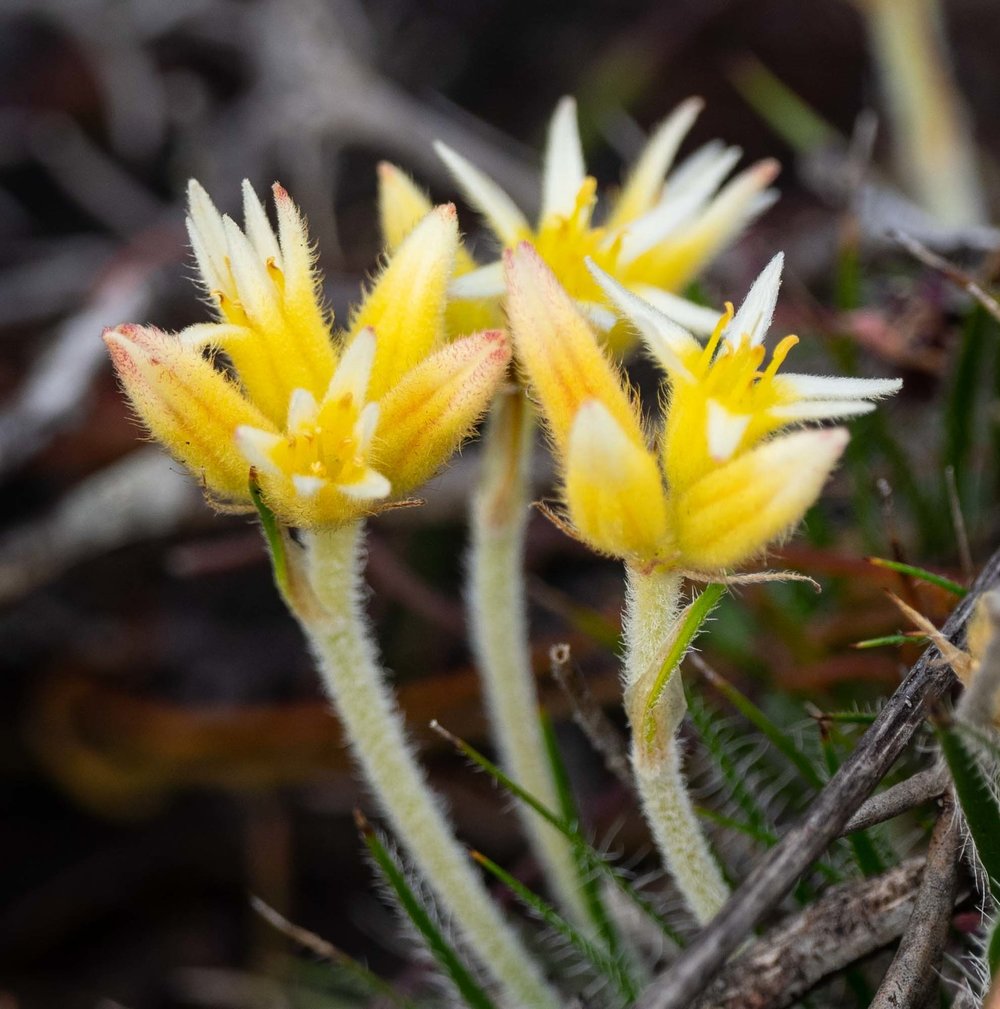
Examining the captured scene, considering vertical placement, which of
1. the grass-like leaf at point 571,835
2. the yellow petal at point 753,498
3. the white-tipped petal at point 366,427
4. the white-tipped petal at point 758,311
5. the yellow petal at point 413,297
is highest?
the yellow petal at point 413,297

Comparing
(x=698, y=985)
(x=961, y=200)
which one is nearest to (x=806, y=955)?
(x=698, y=985)

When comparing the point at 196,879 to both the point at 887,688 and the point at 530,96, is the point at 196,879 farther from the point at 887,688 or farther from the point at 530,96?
the point at 530,96

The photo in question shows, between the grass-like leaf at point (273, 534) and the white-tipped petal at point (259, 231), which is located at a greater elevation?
the white-tipped petal at point (259, 231)

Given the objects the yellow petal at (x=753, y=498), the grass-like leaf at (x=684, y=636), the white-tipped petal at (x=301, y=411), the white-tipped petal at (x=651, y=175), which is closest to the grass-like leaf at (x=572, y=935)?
the grass-like leaf at (x=684, y=636)

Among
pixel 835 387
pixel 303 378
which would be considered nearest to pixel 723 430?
pixel 835 387

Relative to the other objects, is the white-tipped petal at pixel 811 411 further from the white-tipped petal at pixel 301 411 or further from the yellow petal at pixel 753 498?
the white-tipped petal at pixel 301 411

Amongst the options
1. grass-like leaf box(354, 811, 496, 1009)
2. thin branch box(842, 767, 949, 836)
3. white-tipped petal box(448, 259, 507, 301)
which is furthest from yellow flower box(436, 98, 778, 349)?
grass-like leaf box(354, 811, 496, 1009)

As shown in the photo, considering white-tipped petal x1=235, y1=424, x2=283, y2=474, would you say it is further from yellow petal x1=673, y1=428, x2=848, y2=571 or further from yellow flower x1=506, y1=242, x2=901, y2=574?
yellow petal x1=673, y1=428, x2=848, y2=571
